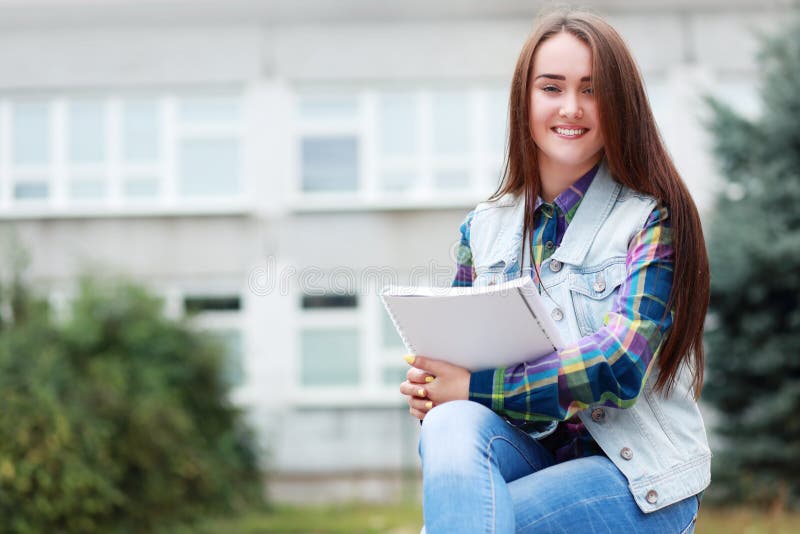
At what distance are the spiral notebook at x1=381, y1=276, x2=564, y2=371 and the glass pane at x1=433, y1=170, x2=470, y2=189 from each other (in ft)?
30.5

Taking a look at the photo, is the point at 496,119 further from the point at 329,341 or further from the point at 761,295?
the point at 761,295

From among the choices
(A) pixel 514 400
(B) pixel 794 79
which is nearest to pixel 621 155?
(A) pixel 514 400

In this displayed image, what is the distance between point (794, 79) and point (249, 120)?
Answer: 6.04 metres

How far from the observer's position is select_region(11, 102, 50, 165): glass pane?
1109 cm

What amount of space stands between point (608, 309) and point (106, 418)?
14.4ft

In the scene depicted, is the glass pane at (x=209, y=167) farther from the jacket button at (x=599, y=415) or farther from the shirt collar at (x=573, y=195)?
the jacket button at (x=599, y=415)

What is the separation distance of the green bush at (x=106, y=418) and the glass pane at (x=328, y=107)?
444 cm

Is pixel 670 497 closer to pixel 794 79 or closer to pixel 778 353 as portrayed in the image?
pixel 778 353

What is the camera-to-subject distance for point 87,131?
36.5 ft

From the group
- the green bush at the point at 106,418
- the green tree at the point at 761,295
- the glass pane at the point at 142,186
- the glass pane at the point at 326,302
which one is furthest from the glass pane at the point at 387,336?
the green tree at the point at 761,295

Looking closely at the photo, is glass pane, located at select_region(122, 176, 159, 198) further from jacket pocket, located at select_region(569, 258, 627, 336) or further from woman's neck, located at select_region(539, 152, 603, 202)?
jacket pocket, located at select_region(569, 258, 627, 336)

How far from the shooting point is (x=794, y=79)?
6.97m

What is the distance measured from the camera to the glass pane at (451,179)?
1098cm

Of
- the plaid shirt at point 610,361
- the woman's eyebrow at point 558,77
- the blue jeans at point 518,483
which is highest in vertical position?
the woman's eyebrow at point 558,77
